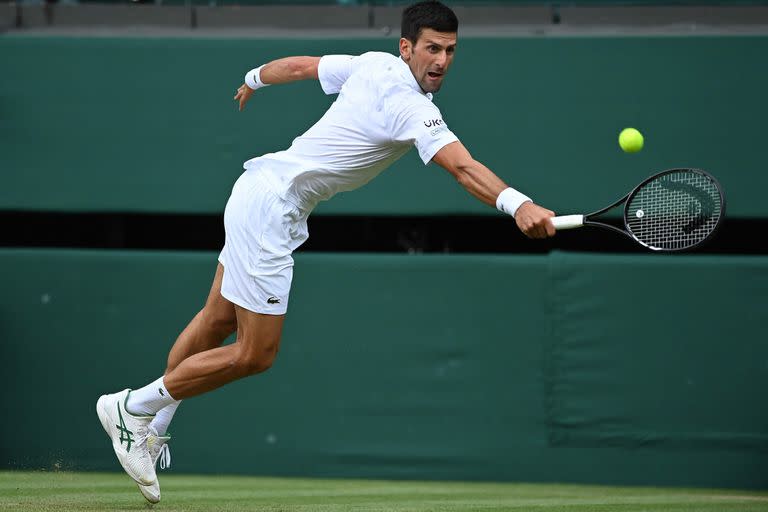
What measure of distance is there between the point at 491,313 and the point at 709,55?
2132 millimetres

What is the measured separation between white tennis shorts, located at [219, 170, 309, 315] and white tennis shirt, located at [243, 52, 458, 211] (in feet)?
0.23

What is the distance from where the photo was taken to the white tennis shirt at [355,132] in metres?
4.51

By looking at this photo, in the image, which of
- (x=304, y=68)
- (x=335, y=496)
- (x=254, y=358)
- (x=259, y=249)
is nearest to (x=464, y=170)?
(x=259, y=249)

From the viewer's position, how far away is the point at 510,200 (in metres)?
4.13

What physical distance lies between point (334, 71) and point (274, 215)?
2.37ft

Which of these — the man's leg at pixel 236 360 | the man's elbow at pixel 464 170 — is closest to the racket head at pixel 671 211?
the man's elbow at pixel 464 170

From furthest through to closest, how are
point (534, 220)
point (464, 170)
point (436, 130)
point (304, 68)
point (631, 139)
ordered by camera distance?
1. point (631, 139)
2. point (304, 68)
3. point (436, 130)
4. point (464, 170)
5. point (534, 220)

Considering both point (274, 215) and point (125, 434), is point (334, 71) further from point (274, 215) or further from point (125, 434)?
point (125, 434)

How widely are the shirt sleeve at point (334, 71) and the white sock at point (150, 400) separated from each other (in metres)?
1.48

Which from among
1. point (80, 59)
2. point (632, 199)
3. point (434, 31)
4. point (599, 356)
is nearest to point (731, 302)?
point (599, 356)

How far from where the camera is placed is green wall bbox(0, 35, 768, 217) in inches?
291

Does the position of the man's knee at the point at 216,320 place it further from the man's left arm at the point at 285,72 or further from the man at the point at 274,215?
the man's left arm at the point at 285,72

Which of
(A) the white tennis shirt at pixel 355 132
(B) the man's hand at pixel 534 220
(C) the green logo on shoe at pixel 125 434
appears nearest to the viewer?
(B) the man's hand at pixel 534 220

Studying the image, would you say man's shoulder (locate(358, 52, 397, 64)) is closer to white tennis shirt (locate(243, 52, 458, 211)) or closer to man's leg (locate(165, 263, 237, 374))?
white tennis shirt (locate(243, 52, 458, 211))
